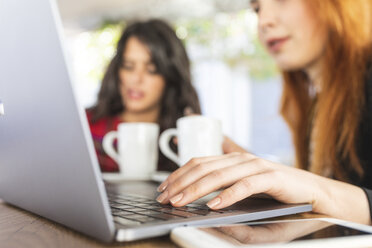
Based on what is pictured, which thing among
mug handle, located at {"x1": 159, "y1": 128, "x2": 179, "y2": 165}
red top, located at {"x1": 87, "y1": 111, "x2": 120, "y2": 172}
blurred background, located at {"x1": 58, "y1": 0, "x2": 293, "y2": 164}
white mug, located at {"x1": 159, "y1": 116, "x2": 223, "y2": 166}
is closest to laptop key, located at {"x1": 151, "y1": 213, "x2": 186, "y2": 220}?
white mug, located at {"x1": 159, "y1": 116, "x2": 223, "y2": 166}

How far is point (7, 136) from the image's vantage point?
484mm

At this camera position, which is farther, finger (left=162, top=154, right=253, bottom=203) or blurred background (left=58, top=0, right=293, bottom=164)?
blurred background (left=58, top=0, right=293, bottom=164)

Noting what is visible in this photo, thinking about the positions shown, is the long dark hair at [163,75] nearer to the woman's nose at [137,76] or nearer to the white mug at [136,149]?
the woman's nose at [137,76]

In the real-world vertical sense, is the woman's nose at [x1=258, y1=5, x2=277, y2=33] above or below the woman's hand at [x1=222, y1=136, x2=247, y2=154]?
above

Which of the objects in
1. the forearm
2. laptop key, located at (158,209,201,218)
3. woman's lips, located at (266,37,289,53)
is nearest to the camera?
laptop key, located at (158,209,201,218)

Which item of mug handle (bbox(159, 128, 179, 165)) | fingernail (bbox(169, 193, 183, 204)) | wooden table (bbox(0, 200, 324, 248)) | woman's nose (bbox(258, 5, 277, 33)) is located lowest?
mug handle (bbox(159, 128, 179, 165))

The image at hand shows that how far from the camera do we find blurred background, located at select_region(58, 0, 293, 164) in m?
4.74

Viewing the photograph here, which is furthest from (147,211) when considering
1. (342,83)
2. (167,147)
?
(342,83)

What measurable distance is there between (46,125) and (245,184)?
0.84ft

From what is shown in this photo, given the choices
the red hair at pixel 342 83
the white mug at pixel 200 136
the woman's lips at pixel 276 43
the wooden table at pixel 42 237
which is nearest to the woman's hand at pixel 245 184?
the wooden table at pixel 42 237

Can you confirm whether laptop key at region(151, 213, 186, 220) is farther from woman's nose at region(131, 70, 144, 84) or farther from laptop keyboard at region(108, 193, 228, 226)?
woman's nose at region(131, 70, 144, 84)

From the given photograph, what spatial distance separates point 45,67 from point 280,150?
17.7ft

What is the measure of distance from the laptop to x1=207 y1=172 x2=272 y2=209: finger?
0.01m

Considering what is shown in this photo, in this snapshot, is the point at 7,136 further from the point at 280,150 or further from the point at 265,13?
the point at 280,150
